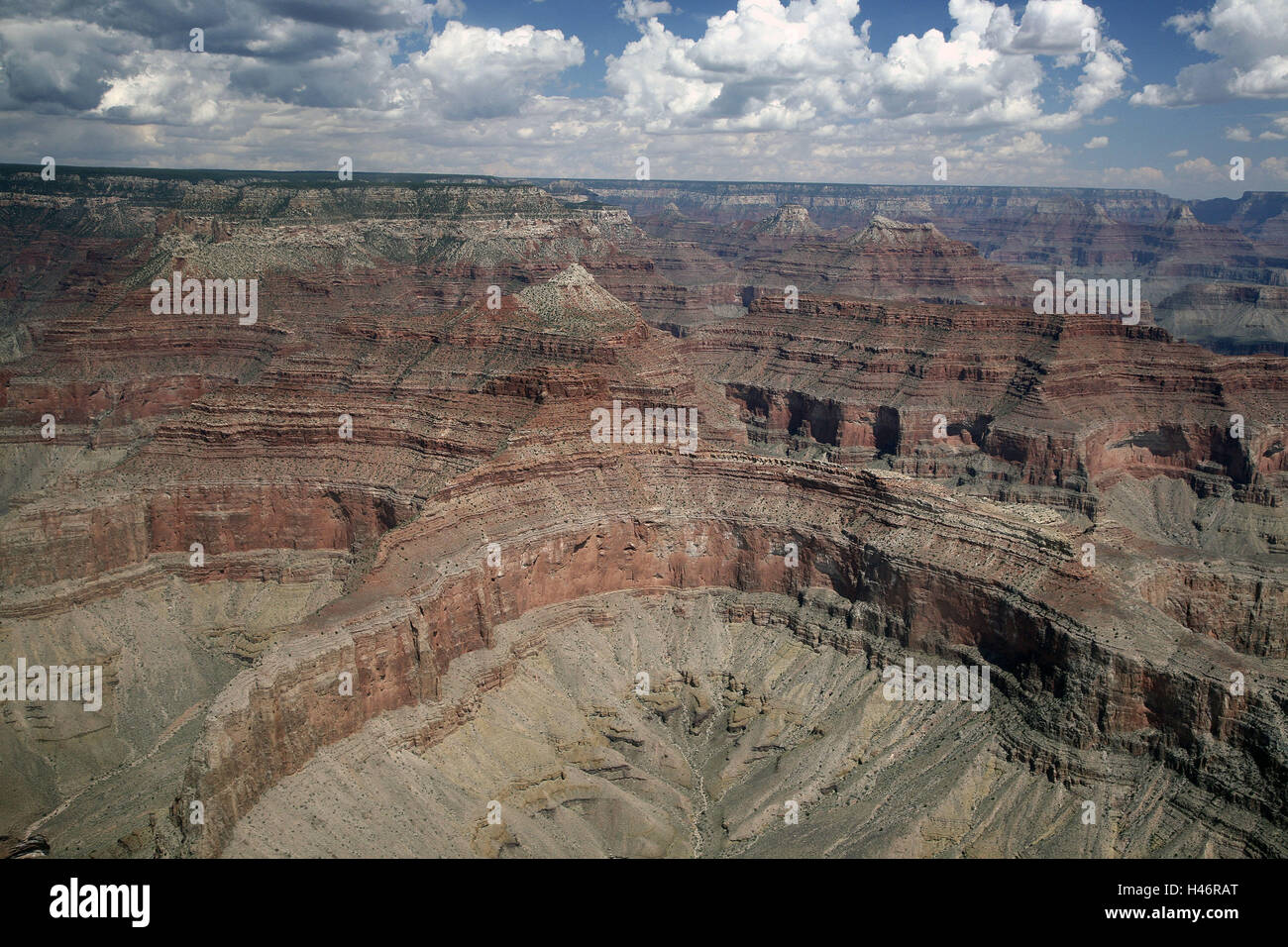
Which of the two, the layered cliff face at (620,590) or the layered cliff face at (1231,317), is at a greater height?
the layered cliff face at (1231,317)

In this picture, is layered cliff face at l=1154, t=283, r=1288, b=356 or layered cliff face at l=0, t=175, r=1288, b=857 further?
layered cliff face at l=1154, t=283, r=1288, b=356

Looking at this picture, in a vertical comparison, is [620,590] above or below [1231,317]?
below

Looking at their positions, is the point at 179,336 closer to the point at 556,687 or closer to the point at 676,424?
the point at 676,424

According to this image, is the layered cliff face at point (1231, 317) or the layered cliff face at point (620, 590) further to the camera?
the layered cliff face at point (1231, 317)

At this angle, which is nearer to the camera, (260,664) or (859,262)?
(260,664)

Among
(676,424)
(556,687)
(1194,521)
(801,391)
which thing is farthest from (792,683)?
(801,391)

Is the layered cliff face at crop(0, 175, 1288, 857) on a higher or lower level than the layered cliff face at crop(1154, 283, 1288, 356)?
lower

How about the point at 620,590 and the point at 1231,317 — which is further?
the point at 1231,317
